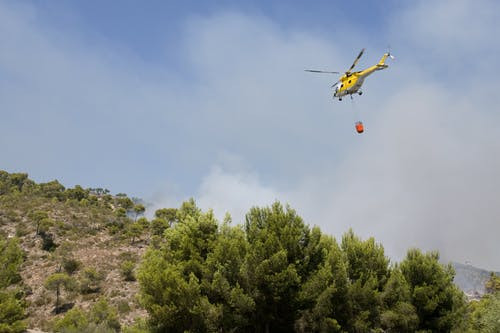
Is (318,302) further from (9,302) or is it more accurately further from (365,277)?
(9,302)

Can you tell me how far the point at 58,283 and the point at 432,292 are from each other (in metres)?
45.2

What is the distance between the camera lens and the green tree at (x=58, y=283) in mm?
52750

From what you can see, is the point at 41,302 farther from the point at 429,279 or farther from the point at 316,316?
the point at 429,279

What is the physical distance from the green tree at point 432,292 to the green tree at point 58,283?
42.4 meters

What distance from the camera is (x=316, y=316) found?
26266 mm

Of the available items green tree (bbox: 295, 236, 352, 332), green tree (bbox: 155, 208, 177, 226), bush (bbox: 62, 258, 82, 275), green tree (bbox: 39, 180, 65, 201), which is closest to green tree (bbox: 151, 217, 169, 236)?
green tree (bbox: 155, 208, 177, 226)

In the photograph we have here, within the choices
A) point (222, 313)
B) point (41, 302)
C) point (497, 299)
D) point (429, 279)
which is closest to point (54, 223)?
point (41, 302)

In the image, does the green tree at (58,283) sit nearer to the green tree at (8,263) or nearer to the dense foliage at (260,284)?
the green tree at (8,263)

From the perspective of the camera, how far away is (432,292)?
35094 millimetres

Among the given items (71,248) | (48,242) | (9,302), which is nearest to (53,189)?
(48,242)

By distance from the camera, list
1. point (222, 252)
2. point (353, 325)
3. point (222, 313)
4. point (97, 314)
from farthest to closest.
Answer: point (97, 314) < point (353, 325) < point (222, 252) < point (222, 313)

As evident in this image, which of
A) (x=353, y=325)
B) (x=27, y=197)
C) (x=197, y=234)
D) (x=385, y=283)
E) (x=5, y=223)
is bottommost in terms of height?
(x=353, y=325)

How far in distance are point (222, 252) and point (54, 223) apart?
184 ft

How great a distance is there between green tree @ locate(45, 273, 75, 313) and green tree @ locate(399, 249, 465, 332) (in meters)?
42.4
